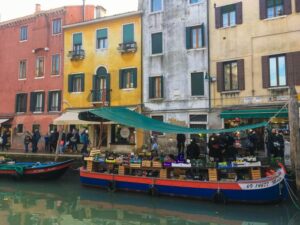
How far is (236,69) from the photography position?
18.5 m

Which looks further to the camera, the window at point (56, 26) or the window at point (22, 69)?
the window at point (22, 69)

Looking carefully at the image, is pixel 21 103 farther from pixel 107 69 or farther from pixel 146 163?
pixel 146 163

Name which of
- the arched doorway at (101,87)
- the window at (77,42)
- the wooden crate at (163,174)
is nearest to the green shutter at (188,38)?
the arched doorway at (101,87)

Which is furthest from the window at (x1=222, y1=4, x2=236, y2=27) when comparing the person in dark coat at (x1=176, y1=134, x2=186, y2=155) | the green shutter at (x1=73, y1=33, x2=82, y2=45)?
the green shutter at (x1=73, y1=33, x2=82, y2=45)

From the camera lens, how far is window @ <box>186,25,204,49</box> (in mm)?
19781

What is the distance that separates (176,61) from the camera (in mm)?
20453

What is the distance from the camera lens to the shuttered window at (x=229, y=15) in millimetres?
18500

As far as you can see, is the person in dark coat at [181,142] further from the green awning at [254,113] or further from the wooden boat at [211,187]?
the wooden boat at [211,187]

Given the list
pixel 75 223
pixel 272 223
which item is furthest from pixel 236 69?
pixel 75 223

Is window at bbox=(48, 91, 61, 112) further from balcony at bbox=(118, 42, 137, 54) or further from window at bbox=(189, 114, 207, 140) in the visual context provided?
window at bbox=(189, 114, 207, 140)

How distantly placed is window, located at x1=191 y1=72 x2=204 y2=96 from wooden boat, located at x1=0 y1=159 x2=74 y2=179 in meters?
7.45

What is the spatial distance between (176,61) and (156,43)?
1.79 metres

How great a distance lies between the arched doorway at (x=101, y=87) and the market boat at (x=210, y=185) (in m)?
8.21

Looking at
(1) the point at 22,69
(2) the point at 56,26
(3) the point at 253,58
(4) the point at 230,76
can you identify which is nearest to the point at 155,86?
(4) the point at 230,76
